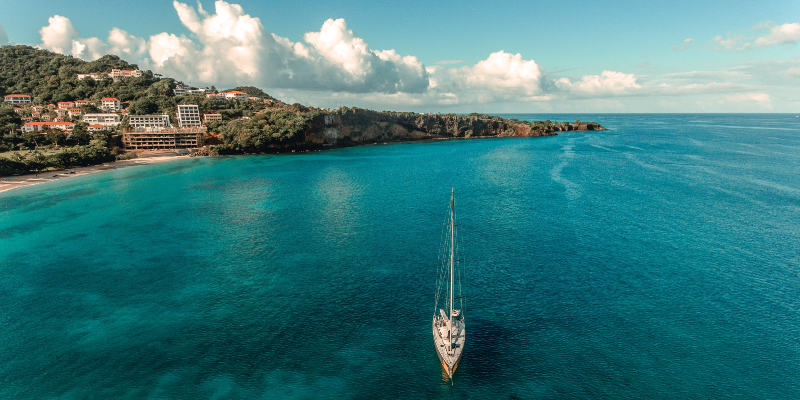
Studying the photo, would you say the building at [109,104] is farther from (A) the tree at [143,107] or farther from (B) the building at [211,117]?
(B) the building at [211,117]

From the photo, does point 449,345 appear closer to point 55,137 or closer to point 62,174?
point 62,174

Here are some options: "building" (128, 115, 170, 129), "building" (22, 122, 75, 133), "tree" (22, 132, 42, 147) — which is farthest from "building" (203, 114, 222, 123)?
"tree" (22, 132, 42, 147)

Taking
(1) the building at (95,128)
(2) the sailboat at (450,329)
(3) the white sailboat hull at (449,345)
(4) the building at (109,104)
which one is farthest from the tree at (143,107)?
(3) the white sailboat hull at (449,345)

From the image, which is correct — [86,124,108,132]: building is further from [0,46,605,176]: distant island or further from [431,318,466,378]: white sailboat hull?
[431,318,466,378]: white sailboat hull

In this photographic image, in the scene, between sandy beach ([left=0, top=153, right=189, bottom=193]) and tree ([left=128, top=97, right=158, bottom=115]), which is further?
tree ([left=128, top=97, right=158, bottom=115])

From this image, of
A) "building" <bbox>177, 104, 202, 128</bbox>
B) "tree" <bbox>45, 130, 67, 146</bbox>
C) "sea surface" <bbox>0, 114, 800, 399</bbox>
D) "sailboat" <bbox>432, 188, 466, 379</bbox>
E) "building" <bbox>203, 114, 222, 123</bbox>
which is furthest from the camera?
"building" <bbox>203, 114, 222, 123</bbox>

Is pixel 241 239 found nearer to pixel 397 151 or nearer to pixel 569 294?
pixel 569 294

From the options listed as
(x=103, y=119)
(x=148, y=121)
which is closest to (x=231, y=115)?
(x=148, y=121)

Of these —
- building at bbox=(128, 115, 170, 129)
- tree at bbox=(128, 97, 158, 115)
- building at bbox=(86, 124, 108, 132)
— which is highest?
tree at bbox=(128, 97, 158, 115)
